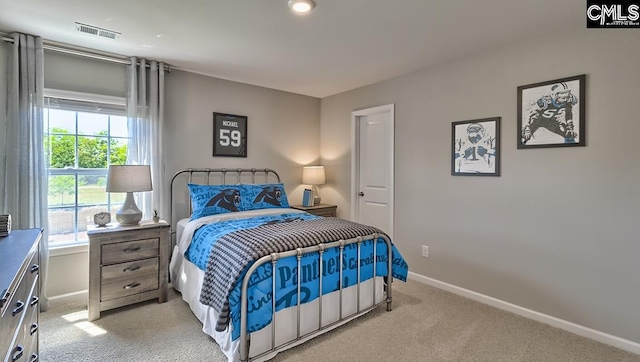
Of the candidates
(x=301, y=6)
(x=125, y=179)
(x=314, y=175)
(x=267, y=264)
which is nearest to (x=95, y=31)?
(x=125, y=179)

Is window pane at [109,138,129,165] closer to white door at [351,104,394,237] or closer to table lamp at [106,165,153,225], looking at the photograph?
table lamp at [106,165,153,225]

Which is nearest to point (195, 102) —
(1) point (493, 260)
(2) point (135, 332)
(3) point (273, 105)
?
(3) point (273, 105)

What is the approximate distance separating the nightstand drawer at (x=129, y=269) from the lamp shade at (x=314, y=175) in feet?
7.51

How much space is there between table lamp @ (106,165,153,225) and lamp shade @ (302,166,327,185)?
217 centimetres

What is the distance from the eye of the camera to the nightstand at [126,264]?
260cm

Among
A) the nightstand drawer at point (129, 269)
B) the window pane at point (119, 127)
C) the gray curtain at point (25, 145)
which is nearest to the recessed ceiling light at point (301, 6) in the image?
the window pane at point (119, 127)

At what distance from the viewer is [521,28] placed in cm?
249

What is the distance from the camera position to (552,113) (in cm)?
255

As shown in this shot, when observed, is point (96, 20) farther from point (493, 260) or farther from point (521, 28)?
point (493, 260)

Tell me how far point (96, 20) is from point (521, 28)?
3.40 meters

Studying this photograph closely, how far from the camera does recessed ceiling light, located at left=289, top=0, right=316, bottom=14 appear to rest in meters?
2.08

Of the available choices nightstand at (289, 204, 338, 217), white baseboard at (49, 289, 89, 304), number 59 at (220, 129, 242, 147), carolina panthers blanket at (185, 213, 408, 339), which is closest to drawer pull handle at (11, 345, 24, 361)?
carolina panthers blanket at (185, 213, 408, 339)

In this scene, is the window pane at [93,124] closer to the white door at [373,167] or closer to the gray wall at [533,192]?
the white door at [373,167]

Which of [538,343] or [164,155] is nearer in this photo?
[538,343]
